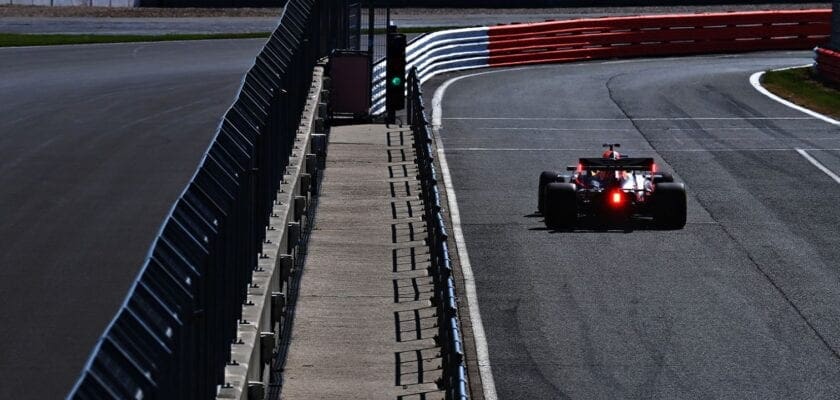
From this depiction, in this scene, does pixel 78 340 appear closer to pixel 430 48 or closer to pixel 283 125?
pixel 283 125

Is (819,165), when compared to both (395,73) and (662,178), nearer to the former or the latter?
(662,178)

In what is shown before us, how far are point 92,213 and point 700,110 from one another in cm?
1617

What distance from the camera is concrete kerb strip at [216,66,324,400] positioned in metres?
10.9

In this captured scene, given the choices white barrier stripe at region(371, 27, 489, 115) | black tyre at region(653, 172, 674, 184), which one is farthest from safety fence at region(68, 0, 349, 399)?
white barrier stripe at region(371, 27, 489, 115)

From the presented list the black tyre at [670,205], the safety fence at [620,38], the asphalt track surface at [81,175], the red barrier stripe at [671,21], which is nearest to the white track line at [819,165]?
the black tyre at [670,205]

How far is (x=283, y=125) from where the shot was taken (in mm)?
18156

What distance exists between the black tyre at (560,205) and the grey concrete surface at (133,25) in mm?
32961

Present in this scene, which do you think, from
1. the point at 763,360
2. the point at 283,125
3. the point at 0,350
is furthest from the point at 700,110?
the point at 0,350

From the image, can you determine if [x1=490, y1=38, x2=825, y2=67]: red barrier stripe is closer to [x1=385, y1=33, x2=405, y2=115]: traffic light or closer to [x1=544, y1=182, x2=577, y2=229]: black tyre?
[x1=385, y1=33, x2=405, y2=115]: traffic light

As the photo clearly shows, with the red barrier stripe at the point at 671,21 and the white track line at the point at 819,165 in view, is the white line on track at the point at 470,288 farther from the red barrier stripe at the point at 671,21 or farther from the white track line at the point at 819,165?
the red barrier stripe at the point at 671,21

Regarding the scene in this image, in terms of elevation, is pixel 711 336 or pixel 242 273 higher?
pixel 242 273

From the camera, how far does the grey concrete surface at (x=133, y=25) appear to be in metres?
51.4

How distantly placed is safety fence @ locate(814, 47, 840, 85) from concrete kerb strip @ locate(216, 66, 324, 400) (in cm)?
2102

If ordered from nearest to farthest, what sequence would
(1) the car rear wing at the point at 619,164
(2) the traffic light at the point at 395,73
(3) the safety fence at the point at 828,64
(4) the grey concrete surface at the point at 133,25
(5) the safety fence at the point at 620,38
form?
(1) the car rear wing at the point at 619,164, (2) the traffic light at the point at 395,73, (3) the safety fence at the point at 828,64, (5) the safety fence at the point at 620,38, (4) the grey concrete surface at the point at 133,25
